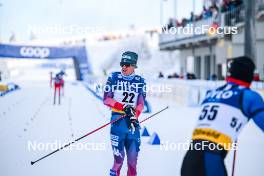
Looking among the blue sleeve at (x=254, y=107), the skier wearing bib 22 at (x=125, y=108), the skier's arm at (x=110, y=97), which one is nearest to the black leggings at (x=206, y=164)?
the blue sleeve at (x=254, y=107)

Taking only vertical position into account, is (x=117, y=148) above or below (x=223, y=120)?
below

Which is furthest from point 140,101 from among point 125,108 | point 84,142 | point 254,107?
point 84,142

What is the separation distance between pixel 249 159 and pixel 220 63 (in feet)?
67.7

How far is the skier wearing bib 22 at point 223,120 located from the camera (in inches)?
143

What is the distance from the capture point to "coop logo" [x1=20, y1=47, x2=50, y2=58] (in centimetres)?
4197

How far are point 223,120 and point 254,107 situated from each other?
0.85ft

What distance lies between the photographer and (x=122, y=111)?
18.4 ft

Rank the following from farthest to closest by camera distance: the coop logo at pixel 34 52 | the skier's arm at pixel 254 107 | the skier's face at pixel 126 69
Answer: the coop logo at pixel 34 52 → the skier's face at pixel 126 69 → the skier's arm at pixel 254 107

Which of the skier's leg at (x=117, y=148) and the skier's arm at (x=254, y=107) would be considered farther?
the skier's leg at (x=117, y=148)

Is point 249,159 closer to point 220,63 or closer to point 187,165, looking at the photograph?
point 187,165

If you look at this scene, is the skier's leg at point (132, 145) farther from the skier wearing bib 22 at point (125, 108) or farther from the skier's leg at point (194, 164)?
the skier's leg at point (194, 164)

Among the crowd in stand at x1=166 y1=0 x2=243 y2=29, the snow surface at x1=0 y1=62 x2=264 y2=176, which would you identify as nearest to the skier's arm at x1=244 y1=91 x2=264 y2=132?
the snow surface at x1=0 y1=62 x2=264 y2=176

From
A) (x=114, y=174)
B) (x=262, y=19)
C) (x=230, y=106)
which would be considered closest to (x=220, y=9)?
(x=262, y=19)

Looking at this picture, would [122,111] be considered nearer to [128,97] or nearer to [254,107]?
[128,97]
